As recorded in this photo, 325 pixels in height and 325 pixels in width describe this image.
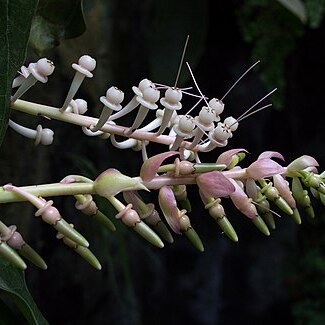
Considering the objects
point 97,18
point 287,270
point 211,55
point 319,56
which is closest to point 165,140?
point 97,18

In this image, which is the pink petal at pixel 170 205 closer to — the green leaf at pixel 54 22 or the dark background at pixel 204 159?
the green leaf at pixel 54 22

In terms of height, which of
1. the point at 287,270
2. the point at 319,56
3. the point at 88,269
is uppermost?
the point at 319,56

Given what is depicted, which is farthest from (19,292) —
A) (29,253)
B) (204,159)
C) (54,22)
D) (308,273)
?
(308,273)

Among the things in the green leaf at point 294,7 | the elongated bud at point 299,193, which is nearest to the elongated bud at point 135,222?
the elongated bud at point 299,193

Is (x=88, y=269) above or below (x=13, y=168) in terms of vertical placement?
below

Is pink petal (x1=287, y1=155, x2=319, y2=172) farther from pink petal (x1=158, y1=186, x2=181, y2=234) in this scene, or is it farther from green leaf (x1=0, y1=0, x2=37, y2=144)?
green leaf (x1=0, y1=0, x2=37, y2=144)

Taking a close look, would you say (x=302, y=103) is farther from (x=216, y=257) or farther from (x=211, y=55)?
(x=216, y=257)

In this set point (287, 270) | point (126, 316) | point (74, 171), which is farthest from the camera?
point (287, 270)

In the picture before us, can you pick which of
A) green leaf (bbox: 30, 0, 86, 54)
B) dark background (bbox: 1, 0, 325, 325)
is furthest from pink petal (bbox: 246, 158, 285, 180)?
dark background (bbox: 1, 0, 325, 325)
